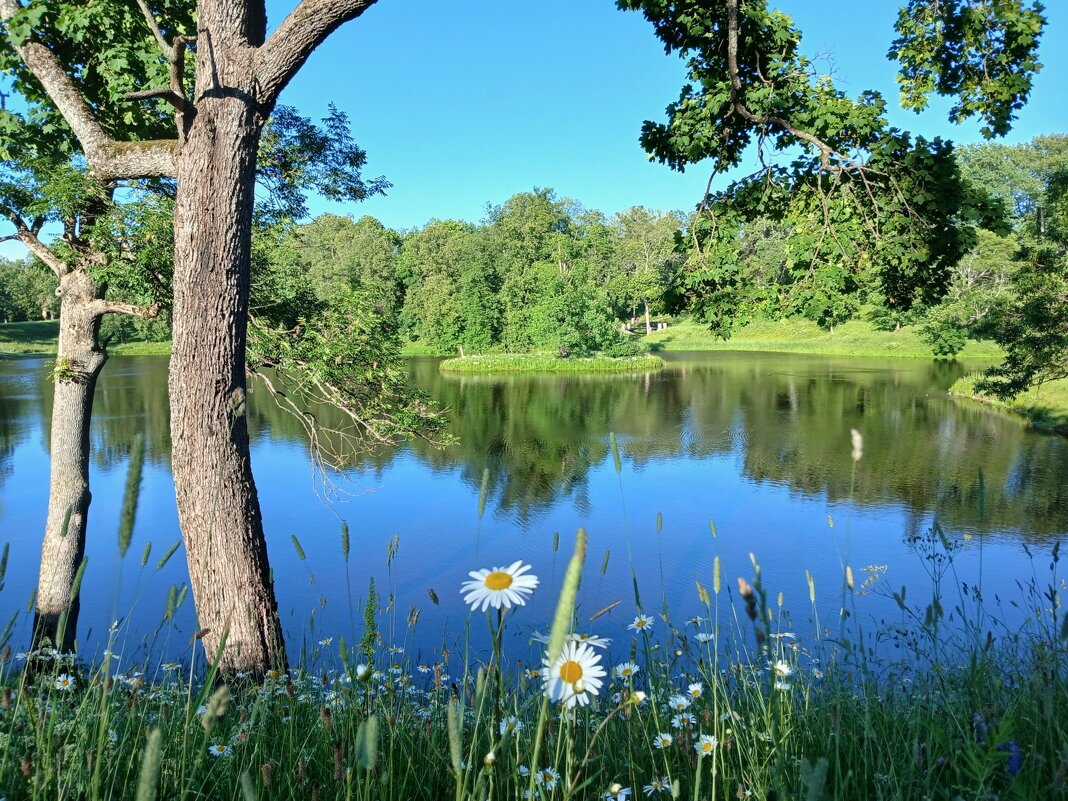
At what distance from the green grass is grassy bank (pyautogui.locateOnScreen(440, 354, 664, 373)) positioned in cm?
393

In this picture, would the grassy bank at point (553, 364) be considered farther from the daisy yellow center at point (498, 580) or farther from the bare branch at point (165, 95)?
the daisy yellow center at point (498, 580)

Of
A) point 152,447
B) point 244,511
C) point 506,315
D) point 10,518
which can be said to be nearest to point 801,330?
point 506,315

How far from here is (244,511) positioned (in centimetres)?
391

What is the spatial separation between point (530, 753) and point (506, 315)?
40573 millimetres

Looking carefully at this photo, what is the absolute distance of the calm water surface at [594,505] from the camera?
27.3 feet

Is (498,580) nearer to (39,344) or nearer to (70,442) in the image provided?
(70,442)

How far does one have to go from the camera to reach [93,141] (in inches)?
201

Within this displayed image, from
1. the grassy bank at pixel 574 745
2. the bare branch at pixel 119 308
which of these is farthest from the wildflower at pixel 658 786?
the bare branch at pixel 119 308

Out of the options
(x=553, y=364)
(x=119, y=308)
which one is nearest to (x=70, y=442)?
(x=119, y=308)

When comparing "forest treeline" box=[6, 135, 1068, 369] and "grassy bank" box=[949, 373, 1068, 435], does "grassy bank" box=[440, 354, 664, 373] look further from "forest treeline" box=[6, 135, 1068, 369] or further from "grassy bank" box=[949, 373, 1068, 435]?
"grassy bank" box=[949, 373, 1068, 435]

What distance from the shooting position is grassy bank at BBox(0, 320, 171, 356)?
158ft

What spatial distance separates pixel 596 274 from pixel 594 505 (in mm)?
36163

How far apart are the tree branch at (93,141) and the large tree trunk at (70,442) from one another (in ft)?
4.63

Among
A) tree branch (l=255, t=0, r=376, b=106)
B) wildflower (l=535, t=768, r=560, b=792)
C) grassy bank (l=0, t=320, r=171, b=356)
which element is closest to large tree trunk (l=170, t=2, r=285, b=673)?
tree branch (l=255, t=0, r=376, b=106)
